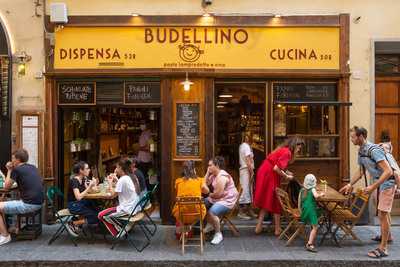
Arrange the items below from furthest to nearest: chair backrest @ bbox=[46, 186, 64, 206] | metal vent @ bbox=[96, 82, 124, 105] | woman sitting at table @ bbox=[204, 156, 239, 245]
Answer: metal vent @ bbox=[96, 82, 124, 105], chair backrest @ bbox=[46, 186, 64, 206], woman sitting at table @ bbox=[204, 156, 239, 245]

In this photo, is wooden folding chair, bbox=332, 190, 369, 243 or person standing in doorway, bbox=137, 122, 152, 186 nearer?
wooden folding chair, bbox=332, 190, 369, 243

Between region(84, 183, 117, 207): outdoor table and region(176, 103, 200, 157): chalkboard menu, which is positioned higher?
region(176, 103, 200, 157): chalkboard menu

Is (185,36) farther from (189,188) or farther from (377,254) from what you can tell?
(377,254)

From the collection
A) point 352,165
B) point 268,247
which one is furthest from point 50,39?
point 352,165

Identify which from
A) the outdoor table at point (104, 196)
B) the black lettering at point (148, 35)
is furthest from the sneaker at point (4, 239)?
the black lettering at point (148, 35)

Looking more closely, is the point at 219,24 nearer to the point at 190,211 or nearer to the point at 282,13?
the point at 282,13

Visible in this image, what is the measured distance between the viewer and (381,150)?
7.20 metres

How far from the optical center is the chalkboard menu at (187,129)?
9.12 m

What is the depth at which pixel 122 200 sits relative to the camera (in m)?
7.72

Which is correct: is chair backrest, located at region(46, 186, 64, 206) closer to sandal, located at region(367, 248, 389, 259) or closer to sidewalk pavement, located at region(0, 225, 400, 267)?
sidewalk pavement, located at region(0, 225, 400, 267)

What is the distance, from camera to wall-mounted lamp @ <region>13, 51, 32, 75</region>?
9141 millimetres

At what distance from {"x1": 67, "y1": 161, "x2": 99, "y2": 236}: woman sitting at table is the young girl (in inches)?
124

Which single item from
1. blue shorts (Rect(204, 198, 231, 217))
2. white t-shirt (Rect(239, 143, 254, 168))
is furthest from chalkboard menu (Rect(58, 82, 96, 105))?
blue shorts (Rect(204, 198, 231, 217))

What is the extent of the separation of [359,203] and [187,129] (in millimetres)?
3135
